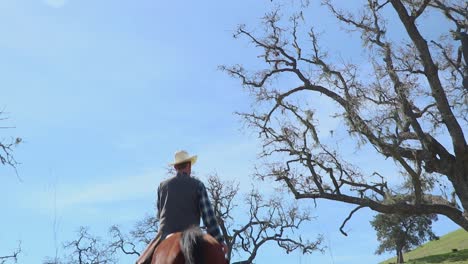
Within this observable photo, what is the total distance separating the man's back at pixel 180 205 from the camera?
224 inches

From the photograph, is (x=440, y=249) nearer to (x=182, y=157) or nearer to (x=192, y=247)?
(x=182, y=157)

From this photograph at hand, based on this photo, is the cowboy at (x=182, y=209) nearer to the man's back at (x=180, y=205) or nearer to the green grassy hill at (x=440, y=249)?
the man's back at (x=180, y=205)

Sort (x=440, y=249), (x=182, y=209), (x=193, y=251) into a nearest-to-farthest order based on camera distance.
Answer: (x=193, y=251)
(x=182, y=209)
(x=440, y=249)

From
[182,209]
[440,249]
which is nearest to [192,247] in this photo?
[182,209]

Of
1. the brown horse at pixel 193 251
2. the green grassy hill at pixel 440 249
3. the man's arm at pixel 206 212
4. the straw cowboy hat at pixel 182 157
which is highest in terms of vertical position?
the green grassy hill at pixel 440 249

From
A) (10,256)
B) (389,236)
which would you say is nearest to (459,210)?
(10,256)

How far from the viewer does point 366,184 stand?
19078 mm

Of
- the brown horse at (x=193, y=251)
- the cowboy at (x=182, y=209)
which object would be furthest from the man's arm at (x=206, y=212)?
the brown horse at (x=193, y=251)

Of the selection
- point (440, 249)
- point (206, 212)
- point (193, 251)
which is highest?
point (440, 249)

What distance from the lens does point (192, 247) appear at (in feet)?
15.9

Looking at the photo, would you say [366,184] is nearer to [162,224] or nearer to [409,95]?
[409,95]

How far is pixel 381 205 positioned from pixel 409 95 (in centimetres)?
376

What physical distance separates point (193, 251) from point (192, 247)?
35 millimetres

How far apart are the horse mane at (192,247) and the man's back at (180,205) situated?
68 centimetres
